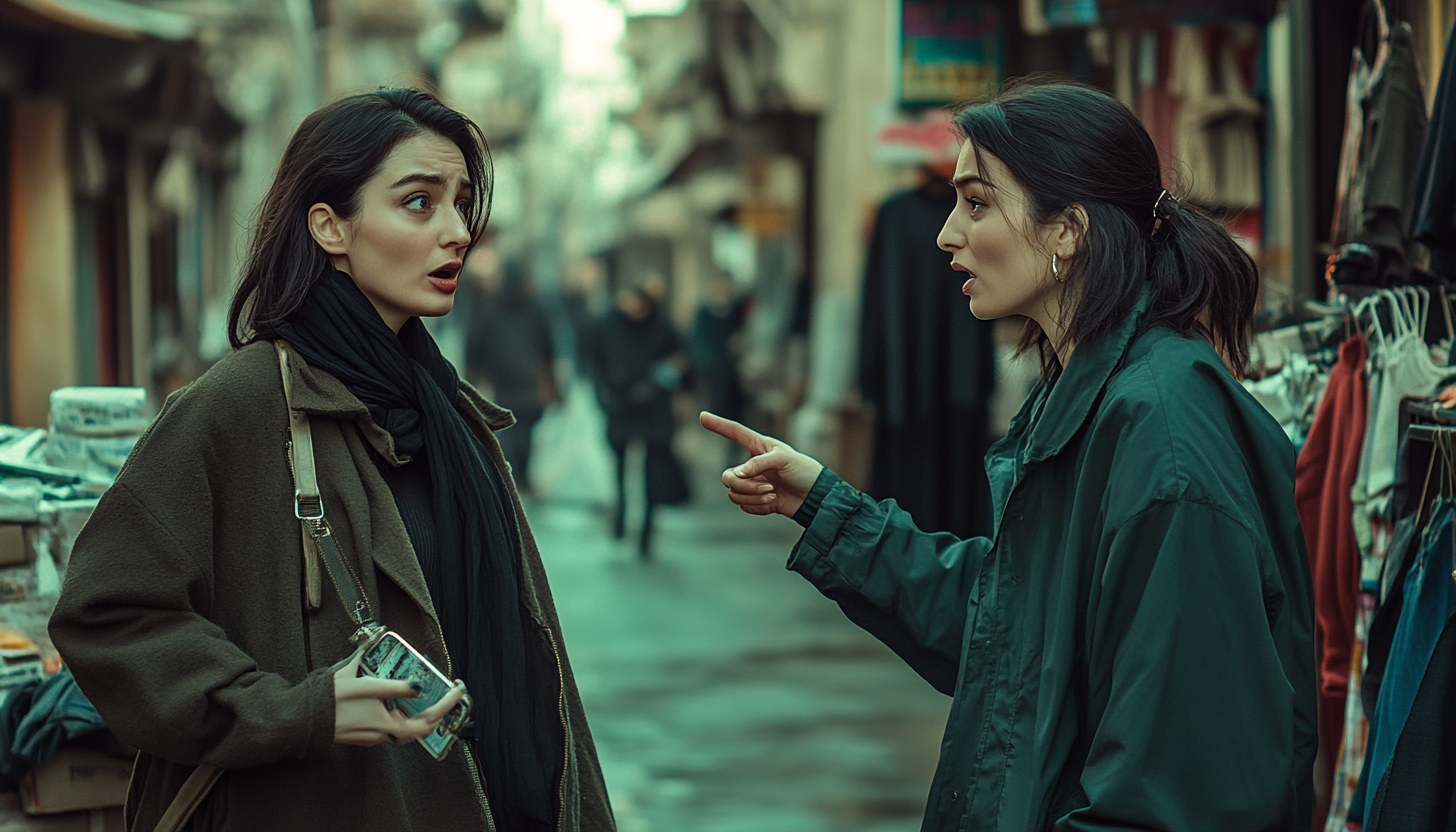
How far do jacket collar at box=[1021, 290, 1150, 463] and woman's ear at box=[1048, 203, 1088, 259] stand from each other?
0.13 meters

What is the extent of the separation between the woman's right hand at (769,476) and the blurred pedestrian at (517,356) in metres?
11.4

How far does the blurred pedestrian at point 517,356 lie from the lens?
14.5 metres

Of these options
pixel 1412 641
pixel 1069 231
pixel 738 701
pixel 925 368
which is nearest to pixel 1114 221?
pixel 1069 231

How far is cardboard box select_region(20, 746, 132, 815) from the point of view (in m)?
3.08

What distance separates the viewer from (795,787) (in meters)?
6.27

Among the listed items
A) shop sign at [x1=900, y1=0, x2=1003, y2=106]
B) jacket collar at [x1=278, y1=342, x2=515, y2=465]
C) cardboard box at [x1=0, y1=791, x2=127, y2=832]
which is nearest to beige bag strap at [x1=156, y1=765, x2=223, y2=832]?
jacket collar at [x1=278, y1=342, x2=515, y2=465]

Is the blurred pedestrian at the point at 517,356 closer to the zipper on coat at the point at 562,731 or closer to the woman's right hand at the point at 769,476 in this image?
the woman's right hand at the point at 769,476

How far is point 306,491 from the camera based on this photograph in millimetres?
2398

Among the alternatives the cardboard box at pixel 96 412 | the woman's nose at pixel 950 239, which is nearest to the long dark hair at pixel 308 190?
the woman's nose at pixel 950 239

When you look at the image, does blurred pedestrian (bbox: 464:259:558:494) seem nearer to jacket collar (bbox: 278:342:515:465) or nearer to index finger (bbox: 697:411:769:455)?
index finger (bbox: 697:411:769:455)

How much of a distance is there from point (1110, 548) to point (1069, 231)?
0.54 metres

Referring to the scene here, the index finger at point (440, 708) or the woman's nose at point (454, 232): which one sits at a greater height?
the woman's nose at point (454, 232)

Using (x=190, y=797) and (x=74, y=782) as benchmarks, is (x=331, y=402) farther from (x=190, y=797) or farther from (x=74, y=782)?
(x=74, y=782)

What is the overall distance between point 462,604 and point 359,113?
828 millimetres
